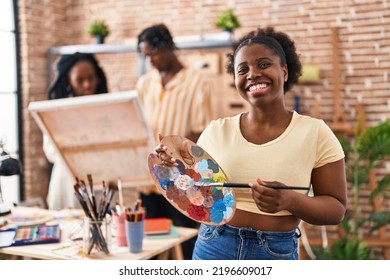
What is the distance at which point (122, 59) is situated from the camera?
369cm

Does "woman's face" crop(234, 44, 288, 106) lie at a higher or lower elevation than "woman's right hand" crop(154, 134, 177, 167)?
higher

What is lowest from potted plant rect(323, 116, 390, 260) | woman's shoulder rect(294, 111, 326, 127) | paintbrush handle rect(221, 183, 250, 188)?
potted plant rect(323, 116, 390, 260)

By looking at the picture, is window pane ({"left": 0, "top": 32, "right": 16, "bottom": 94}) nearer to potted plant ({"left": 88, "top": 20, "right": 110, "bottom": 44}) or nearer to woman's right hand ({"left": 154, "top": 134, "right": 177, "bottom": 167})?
potted plant ({"left": 88, "top": 20, "right": 110, "bottom": 44})

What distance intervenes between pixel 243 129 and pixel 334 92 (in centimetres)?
213

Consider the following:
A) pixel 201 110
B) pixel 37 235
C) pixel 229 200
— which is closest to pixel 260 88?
pixel 229 200

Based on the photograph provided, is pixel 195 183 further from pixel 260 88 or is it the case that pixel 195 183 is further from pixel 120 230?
pixel 120 230

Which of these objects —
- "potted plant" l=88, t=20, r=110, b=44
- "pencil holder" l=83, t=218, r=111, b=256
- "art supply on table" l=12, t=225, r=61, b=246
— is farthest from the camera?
"potted plant" l=88, t=20, r=110, b=44

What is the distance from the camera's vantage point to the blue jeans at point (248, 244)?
1.06m

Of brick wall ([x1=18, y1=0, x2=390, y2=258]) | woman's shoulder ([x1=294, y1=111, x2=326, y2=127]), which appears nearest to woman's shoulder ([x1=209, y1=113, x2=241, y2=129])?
woman's shoulder ([x1=294, y1=111, x2=326, y2=127])

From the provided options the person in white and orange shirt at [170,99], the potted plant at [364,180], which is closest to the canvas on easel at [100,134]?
the person in white and orange shirt at [170,99]

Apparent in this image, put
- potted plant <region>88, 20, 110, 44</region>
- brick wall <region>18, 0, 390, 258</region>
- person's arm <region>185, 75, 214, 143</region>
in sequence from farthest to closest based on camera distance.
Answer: potted plant <region>88, 20, 110, 44</region>
brick wall <region>18, 0, 390, 258</region>
person's arm <region>185, 75, 214, 143</region>

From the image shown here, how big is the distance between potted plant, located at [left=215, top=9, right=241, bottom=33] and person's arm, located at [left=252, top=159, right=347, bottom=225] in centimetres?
224

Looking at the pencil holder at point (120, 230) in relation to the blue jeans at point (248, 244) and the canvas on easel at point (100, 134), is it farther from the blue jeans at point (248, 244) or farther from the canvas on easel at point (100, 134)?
the blue jeans at point (248, 244)

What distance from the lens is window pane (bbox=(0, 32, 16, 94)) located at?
3.25 m
